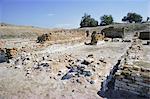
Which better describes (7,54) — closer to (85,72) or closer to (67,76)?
(67,76)

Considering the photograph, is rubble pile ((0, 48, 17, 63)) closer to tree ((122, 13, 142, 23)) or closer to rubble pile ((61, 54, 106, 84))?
rubble pile ((61, 54, 106, 84))

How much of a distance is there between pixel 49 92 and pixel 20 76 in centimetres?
246

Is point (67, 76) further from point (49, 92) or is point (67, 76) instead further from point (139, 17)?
point (139, 17)

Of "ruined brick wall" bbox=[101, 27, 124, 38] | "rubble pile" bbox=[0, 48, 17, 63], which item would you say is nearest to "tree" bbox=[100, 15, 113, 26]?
"ruined brick wall" bbox=[101, 27, 124, 38]

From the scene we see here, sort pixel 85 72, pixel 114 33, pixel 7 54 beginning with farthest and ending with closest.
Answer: pixel 114 33, pixel 7 54, pixel 85 72

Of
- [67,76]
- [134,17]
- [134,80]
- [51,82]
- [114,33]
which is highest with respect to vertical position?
[134,17]

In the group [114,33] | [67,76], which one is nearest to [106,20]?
[114,33]

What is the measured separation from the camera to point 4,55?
13.7m

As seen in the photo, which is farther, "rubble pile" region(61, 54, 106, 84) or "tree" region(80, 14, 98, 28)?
"tree" region(80, 14, 98, 28)

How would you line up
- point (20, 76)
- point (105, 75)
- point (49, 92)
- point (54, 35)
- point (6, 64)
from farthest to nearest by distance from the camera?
point (54, 35), point (6, 64), point (20, 76), point (105, 75), point (49, 92)

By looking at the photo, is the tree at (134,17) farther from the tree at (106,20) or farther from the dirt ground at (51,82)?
the dirt ground at (51,82)

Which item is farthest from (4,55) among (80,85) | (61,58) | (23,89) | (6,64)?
(80,85)

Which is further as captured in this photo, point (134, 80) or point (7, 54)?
point (7, 54)

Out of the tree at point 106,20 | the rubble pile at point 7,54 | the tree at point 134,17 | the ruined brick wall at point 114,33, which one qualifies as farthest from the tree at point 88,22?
the rubble pile at point 7,54
